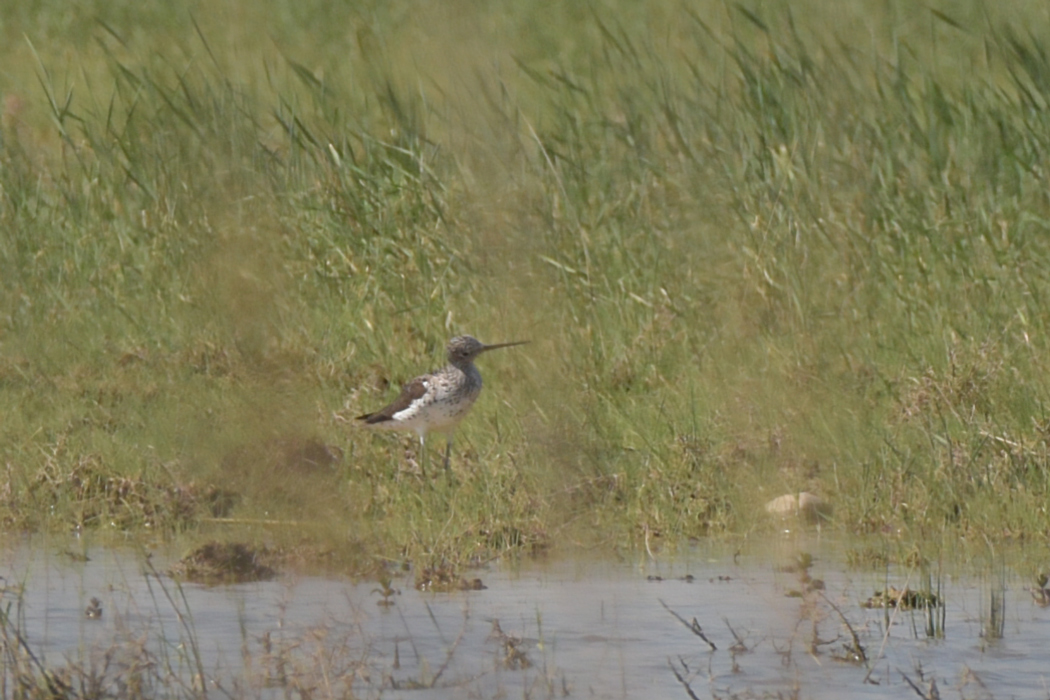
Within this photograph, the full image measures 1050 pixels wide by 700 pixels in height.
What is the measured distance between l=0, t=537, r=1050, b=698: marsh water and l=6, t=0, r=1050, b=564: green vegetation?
57cm

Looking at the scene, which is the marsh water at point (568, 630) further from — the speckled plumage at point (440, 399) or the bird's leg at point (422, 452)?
the speckled plumage at point (440, 399)

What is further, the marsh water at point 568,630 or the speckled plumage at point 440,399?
the speckled plumage at point 440,399

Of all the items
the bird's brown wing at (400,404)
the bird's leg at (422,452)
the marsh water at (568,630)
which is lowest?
the marsh water at (568,630)

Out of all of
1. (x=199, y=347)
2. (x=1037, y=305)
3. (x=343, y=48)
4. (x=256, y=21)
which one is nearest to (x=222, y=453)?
(x=199, y=347)

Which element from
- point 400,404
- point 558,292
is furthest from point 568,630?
point 558,292

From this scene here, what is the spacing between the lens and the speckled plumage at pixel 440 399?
799 cm

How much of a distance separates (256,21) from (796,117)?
734 centimetres

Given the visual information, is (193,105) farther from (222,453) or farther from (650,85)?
(222,453)

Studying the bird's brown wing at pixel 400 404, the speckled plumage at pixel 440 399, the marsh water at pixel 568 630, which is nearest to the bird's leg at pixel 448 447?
the speckled plumage at pixel 440 399

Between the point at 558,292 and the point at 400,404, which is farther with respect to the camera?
the point at 558,292

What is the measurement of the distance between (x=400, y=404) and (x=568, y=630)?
→ 2845 mm

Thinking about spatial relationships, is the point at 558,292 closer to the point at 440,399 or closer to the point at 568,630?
the point at 440,399

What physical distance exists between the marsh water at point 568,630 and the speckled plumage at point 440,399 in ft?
5.16

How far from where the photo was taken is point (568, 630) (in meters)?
5.47
